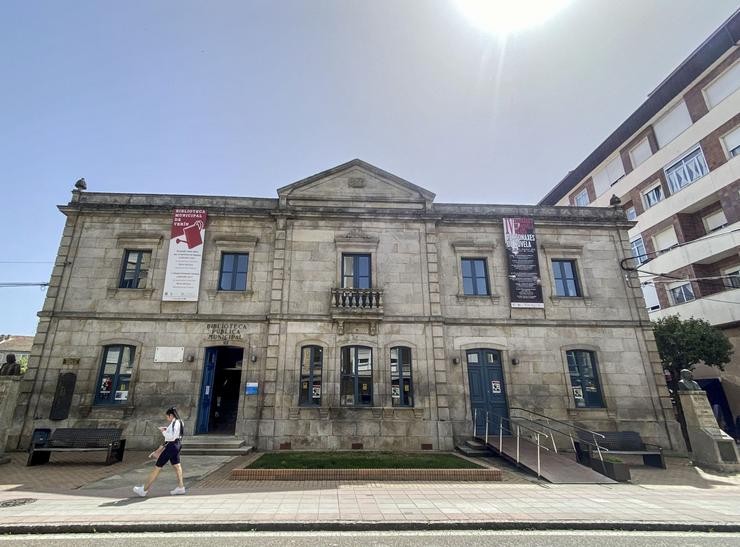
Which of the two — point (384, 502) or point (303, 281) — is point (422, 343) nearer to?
point (303, 281)

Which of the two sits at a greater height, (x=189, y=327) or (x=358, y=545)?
(x=189, y=327)

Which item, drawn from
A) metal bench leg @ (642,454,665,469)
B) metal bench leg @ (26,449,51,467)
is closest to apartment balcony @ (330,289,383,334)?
metal bench leg @ (26,449,51,467)

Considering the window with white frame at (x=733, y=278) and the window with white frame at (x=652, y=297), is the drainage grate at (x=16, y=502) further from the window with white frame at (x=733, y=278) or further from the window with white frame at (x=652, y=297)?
the window with white frame at (x=652, y=297)

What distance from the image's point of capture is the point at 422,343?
569 inches

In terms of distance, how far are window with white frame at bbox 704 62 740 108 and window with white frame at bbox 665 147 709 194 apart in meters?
2.66

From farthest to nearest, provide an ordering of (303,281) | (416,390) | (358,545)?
(303,281) < (416,390) < (358,545)

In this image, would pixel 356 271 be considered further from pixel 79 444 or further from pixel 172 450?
pixel 79 444

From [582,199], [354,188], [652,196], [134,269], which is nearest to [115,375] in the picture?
[134,269]

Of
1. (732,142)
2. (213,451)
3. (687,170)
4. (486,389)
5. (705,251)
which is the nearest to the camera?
(213,451)

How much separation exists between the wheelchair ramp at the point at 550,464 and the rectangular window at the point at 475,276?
18.9 ft

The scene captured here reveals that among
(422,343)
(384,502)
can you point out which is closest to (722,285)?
(422,343)

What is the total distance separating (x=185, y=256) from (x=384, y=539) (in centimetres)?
1302

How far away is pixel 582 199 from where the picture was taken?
107 feet

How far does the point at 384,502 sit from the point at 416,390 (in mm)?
6740
